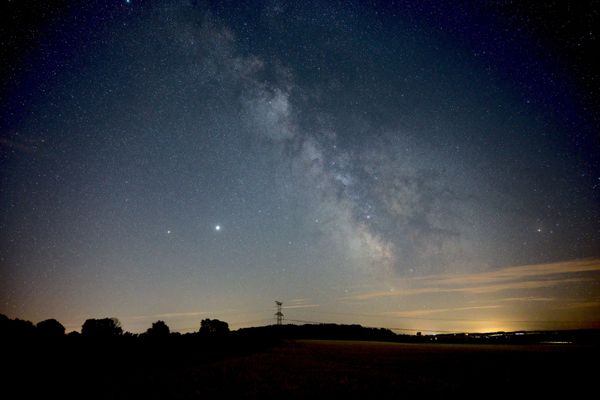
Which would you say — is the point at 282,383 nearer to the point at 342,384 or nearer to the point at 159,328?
the point at 342,384

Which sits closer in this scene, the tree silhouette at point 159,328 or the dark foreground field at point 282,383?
the dark foreground field at point 282,383

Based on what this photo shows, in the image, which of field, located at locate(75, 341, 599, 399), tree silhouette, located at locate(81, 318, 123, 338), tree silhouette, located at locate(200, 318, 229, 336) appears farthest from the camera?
tree silhouette, located at locate(200, 318, 229, 336)

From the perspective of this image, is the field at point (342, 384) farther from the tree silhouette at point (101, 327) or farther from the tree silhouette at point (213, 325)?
the tree silhouette at point (213, 325)

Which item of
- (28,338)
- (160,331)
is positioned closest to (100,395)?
(28,338)

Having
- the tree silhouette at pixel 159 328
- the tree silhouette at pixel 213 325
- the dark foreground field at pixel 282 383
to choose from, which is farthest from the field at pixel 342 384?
the tree silhouette at pixel 213 325

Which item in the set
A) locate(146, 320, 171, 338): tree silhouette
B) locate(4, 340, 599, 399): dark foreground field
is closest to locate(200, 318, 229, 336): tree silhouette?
locate(146, 320, 171, 338): tree silhouette

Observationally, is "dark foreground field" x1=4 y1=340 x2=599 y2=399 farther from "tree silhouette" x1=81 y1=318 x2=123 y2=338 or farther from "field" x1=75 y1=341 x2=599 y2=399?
"tree silhouette" x1=81 y1=318 x2=123 y2=338

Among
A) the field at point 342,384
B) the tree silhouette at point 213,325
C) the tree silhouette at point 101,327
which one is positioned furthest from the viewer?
the tree silhouette at point 213,325

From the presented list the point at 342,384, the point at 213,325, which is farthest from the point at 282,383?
the point at 213,325

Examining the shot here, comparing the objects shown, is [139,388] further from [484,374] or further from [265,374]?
[484,374]

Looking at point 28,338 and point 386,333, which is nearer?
point 28,338

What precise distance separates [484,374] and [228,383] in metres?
13.9

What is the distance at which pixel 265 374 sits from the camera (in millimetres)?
18844

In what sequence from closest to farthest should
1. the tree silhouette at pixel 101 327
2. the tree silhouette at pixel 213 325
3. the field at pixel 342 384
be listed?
the field at pixel 342 384 < the tree silhouette at pixel 101 327 < the tree silhouette at pixel 213 325
